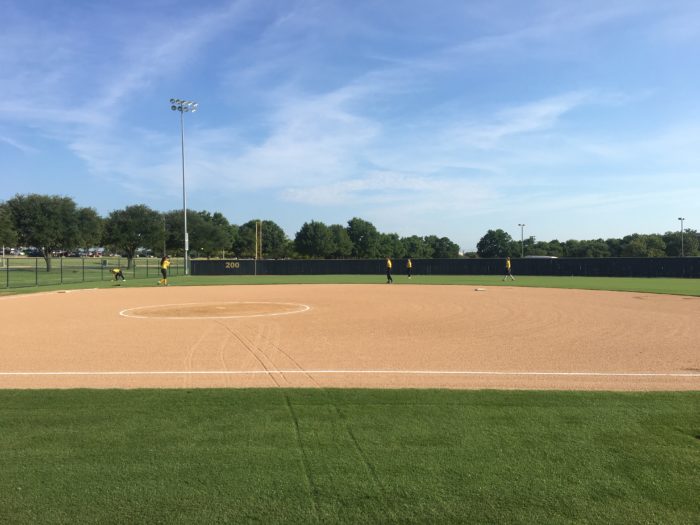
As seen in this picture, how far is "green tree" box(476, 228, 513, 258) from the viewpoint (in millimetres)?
141125

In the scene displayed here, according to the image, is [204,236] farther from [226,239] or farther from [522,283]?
[522,283]

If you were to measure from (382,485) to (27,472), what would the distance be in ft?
10.3

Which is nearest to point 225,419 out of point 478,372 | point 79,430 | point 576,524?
point 79,430

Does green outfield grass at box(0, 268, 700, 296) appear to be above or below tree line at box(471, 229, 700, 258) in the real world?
below

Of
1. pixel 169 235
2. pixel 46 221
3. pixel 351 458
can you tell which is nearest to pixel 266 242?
pixel 169 235

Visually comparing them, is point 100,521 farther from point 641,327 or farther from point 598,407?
point 641,327

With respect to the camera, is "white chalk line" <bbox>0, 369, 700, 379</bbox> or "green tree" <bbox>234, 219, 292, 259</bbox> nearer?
"white chalk line" <bbox>0, 369, 700, 379</bbox>

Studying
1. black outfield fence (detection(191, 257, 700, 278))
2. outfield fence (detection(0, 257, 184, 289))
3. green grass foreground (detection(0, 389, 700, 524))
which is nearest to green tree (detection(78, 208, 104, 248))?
outfield fence (detection(0, 257, 184, 289))

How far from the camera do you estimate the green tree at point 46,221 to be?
58125 mm

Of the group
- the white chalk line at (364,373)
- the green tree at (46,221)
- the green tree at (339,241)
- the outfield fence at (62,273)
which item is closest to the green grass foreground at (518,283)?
the outfield fence at (62,273)

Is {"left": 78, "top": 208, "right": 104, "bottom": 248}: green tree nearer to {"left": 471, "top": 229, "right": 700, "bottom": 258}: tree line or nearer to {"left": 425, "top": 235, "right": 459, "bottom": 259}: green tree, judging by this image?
{"left": 471, "top": 229, "right": 700, "bottom": 258}: tree line

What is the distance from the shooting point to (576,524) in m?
3.50

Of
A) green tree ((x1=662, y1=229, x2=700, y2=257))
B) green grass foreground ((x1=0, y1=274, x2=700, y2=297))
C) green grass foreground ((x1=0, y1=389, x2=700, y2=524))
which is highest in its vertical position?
green tree ((x1=662, y1=229, x2=700, y2=257))

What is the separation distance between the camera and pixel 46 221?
58.7m
